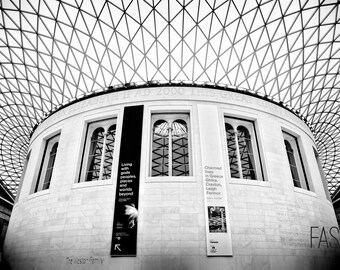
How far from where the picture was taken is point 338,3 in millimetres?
18938

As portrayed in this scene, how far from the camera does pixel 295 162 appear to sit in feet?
67.6

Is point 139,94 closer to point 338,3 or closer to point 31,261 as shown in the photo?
point 31,261

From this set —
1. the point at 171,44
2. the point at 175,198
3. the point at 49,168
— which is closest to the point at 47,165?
the point at 49,168

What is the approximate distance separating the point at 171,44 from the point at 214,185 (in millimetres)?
12720

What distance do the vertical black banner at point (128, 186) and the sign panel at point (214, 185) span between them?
4560 mm

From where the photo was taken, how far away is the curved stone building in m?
13.8

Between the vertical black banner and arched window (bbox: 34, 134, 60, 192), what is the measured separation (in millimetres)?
8729

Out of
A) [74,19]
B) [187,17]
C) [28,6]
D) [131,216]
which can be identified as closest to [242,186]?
[131,216]

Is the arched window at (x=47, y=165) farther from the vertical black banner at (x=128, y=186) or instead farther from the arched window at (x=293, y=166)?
the arched window at (x=293, y=166)

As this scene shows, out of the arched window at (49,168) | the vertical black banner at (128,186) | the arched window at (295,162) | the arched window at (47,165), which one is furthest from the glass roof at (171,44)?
the arched window at (49,168)

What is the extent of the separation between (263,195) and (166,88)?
11.0 m

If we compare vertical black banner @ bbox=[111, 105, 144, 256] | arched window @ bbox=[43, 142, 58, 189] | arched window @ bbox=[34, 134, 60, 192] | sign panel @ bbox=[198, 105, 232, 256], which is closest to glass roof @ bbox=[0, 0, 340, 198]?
sign panel @ bbox=[198, 105, 232, 256]

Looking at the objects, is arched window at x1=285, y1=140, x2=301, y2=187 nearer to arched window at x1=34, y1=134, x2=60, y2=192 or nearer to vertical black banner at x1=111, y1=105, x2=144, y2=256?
vertical black banner at x1=111, y1=105, x2=144, y2=256

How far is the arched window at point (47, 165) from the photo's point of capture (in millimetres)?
20250
